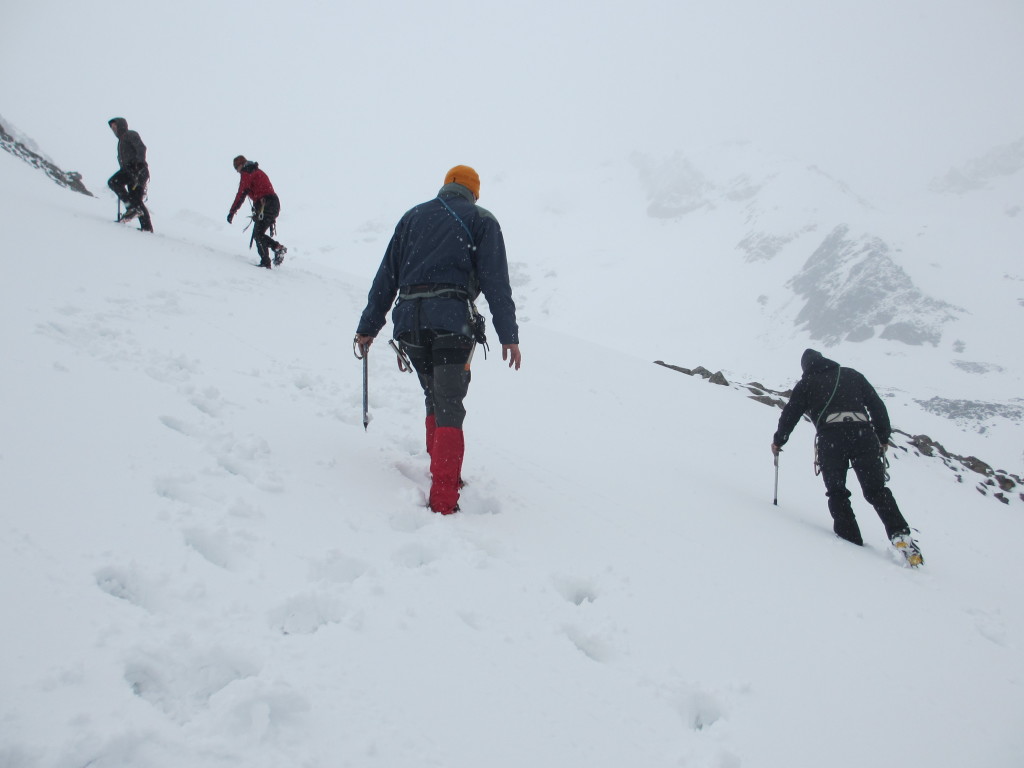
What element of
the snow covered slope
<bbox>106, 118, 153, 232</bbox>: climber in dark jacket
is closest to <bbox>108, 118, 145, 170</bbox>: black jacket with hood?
<bbox>106, 118, 153, 232</bbox>: climber in dark jacket

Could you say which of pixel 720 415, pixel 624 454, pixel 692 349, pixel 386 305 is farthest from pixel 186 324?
pixel 692 349

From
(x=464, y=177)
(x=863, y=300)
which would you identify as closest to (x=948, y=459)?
(x=464, y=177)

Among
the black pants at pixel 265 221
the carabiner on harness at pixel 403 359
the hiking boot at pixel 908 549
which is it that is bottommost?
the hiking boot at pixel 908 549

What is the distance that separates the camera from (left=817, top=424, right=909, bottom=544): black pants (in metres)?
5.70

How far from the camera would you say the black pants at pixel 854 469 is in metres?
5.70

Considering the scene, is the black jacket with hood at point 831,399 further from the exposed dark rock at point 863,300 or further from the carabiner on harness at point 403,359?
the exposed dark rock at point 863,300

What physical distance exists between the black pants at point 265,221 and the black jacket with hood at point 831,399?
959cm

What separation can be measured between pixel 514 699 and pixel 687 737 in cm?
76

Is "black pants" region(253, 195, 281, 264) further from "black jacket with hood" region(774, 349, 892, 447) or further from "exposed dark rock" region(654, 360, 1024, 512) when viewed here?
"exposed dark rock" region(654, 360, 1024, 512)

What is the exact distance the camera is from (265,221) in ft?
38.5

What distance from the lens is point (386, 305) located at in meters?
4.45

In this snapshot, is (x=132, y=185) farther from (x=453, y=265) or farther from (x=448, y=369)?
(x=448, y=369)

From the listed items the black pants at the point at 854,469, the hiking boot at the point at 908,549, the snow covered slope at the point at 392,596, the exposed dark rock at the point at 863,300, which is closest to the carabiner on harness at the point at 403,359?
the snow covered slope at the point at 392,596

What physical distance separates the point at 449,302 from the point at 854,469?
4622 millimetres
